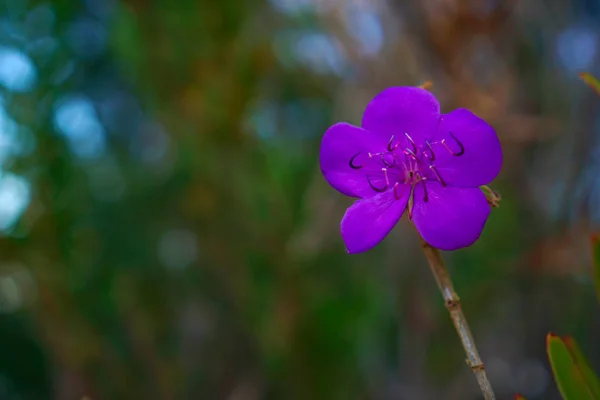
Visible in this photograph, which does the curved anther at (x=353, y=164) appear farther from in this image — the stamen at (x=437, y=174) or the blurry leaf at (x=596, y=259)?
the blurry leaf at (x=596, y=259)

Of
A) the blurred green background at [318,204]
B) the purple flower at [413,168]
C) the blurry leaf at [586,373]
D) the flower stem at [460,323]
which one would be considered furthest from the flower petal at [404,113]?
the blurred green background at [318,204]

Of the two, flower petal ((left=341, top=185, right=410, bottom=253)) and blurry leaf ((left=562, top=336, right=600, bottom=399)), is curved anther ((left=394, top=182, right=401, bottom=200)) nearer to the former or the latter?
flower petal ((left=341, top=185, right=410, bottom=253))

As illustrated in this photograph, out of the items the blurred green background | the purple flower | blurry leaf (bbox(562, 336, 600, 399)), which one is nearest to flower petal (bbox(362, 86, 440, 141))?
the purple flower

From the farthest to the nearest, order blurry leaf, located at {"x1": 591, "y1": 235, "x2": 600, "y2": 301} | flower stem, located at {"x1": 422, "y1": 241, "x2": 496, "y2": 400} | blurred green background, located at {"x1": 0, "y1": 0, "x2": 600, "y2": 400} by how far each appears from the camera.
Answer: blurred green background, located at {"x1": 0, "y1": 0, "x2": 600, "y2": 400}, blurry leaf, located at {"x1": 591, "y1": 235, "x2": 600, "y2": 301}, flower stem, located at {"x1": 422, "y1": 241, "x2": 496, "y2": 400}

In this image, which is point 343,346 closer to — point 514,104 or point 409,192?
point 514,104

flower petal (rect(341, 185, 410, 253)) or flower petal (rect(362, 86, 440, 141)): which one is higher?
flower petal (rect(362, 86, 440, 141))

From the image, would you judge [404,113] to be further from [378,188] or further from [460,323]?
[460,323]
